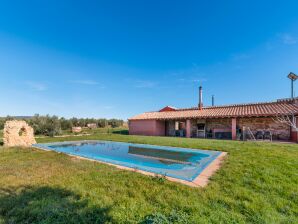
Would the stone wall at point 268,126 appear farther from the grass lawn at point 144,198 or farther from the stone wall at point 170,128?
the grass lawn at point 144,198

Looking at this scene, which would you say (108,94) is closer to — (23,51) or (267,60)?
(23,51)

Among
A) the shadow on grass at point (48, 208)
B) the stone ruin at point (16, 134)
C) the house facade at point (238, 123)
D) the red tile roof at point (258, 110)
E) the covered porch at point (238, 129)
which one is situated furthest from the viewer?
the covered porch at point (238, 129)

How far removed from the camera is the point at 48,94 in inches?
947

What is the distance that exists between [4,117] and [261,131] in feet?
144

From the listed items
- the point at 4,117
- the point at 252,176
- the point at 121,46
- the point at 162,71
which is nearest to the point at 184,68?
the point at 162,71

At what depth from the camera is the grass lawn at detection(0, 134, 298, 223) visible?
2607 millimetres

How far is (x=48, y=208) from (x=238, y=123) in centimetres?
1709

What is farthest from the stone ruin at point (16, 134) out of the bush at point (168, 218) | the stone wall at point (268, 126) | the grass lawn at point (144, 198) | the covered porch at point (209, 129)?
the stone wall at point (268, 126)

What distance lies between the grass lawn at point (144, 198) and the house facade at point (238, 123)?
10474 millimetres

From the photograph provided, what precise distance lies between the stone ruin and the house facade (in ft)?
40.0

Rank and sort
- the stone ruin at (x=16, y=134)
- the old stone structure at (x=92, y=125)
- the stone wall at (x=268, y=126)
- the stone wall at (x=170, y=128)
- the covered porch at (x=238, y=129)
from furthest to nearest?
the old stone structure at (x=92, y=125) < the stone wall at (x=170, y=128) < the covered porch at (x=238, y=129) < the stone wall at (x=268, y=126) < the stone ruin at (x=16, y=134)

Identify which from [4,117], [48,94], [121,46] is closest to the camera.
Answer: [121,46]

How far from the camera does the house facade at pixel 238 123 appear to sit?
13.6 metres

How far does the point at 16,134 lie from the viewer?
12.2m
